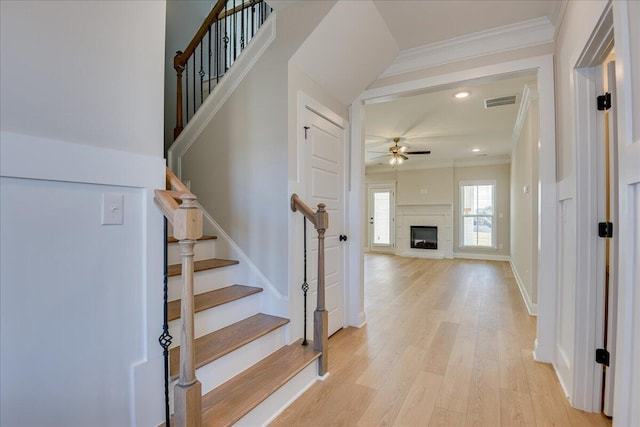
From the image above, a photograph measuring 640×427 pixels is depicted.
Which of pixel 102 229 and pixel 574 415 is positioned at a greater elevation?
pixel 102 229

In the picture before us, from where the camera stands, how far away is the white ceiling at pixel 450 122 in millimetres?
3666

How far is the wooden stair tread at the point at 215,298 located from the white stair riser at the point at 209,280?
4cm

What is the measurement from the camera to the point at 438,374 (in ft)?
7.14

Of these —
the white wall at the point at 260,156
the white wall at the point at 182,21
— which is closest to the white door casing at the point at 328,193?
the white wall at the point at 260,156

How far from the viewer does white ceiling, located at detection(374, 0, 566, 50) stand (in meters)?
2.20

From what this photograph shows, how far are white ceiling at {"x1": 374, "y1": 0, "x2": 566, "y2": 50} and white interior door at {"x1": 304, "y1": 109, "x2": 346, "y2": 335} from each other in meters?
0.96

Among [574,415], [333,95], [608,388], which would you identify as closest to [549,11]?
[333,95]

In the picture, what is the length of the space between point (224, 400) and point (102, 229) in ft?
3.45

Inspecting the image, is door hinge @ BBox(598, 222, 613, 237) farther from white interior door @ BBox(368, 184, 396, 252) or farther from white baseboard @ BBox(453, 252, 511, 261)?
white interior door @ BBox(368, 184, 396, 252)

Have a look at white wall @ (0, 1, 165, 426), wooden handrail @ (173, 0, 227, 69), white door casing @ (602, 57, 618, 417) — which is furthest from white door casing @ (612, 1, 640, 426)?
wooden handrail @ (173, 0, 227, 69)

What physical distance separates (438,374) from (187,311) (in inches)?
73.0

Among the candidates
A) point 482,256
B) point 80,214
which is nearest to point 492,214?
point 482,256

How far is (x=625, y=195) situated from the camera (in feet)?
3.78

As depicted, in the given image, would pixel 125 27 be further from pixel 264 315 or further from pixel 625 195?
pixel 625 195
